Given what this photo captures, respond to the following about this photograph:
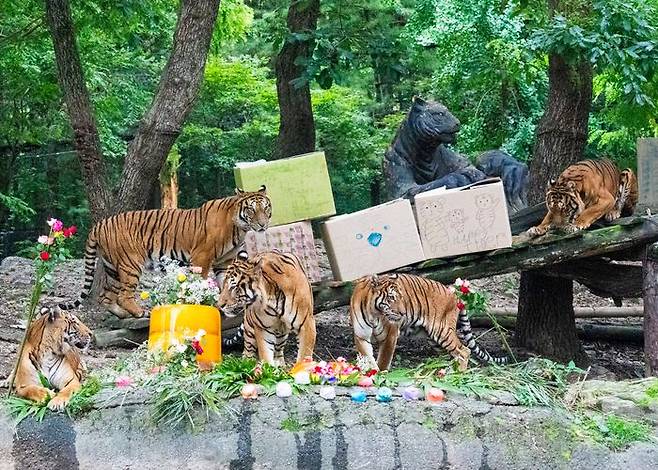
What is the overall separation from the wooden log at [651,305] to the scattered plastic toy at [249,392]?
381 centimetres

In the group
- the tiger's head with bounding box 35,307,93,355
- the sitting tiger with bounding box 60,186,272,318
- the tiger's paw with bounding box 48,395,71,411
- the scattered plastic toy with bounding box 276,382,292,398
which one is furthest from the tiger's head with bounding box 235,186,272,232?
the tiger's paw with bounding box 48,395,71,411

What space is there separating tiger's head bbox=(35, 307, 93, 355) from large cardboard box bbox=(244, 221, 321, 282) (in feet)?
8.29

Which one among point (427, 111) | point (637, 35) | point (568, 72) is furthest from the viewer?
point (427, 111)

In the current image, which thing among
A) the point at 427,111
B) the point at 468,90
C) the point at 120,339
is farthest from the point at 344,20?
the point at 468,90

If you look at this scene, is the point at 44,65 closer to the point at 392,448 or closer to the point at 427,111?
the point at 427,111

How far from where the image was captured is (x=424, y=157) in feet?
32.9

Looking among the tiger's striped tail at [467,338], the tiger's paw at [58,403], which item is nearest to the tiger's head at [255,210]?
the tiger's striped tail at [467,338]

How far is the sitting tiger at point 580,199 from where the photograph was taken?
7934 millimetres

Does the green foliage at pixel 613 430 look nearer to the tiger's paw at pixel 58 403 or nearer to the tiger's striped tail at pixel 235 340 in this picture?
the tiger's paw at pixel 58 403

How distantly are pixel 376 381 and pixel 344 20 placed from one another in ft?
19.9

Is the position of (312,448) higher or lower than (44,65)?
lower

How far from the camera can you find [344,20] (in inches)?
428

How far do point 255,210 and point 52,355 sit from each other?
2662 mm

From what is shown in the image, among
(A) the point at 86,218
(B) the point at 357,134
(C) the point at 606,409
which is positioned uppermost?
(B) the point at 357,134
